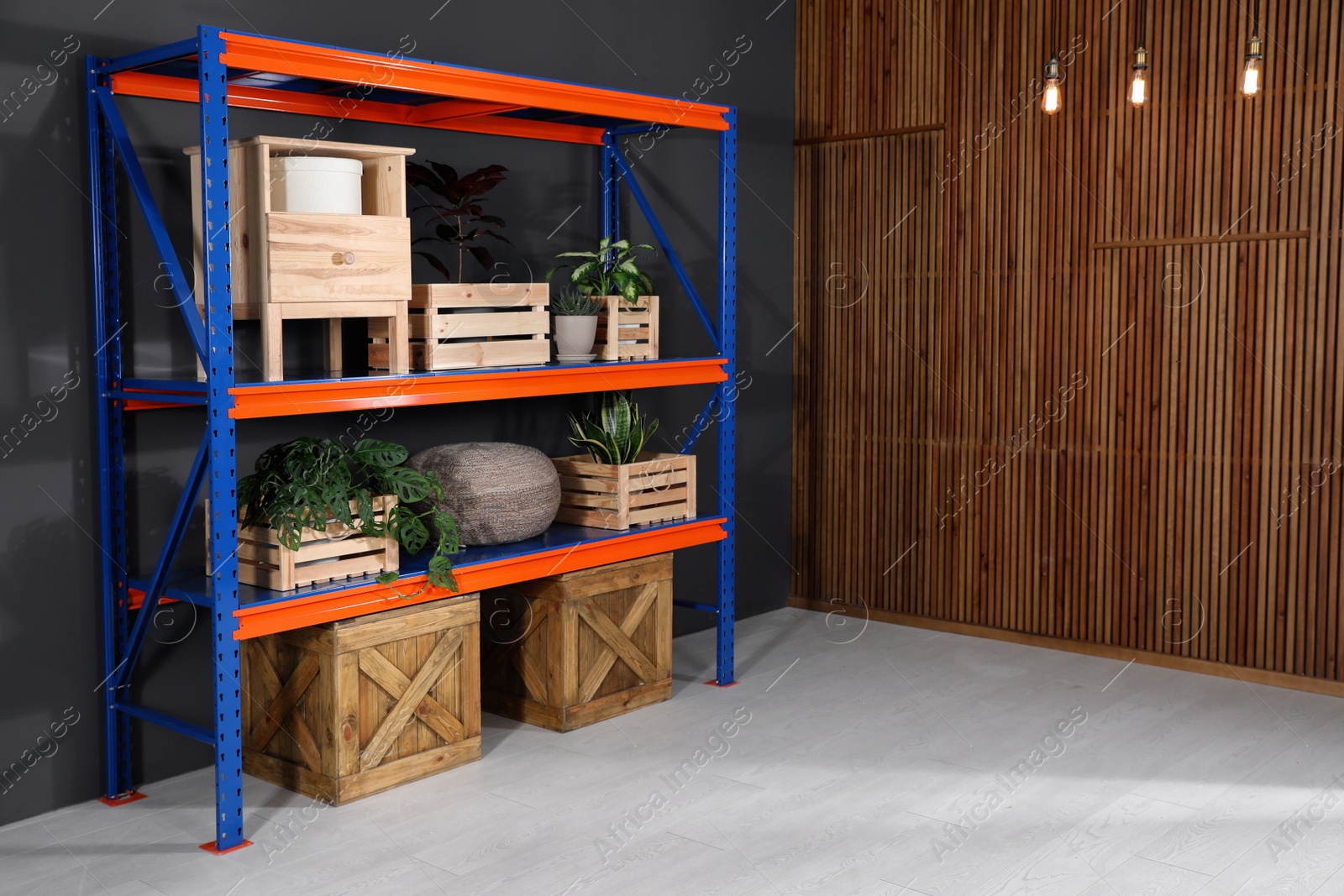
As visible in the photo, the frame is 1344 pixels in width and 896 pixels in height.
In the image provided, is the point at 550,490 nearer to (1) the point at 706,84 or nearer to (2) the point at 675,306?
(2) the point at 675,306

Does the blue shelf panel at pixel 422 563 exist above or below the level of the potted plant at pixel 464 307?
below

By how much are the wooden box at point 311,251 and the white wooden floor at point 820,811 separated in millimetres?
1326

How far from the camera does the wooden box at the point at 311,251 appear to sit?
349 centimetres

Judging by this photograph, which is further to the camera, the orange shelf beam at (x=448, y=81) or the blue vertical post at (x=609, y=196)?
the blue vertical post at (x=609, y=196)

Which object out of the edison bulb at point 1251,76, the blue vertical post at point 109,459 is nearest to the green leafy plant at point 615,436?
the blue vertical post at point 109,459

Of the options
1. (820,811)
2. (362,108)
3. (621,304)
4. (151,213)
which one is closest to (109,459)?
(151,213)

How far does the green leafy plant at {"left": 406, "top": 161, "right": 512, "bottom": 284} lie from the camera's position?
4.22 meters

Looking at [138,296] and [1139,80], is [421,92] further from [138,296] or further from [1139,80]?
[1139,80]

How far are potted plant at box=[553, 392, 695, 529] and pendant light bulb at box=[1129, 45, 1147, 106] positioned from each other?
2.15 metres

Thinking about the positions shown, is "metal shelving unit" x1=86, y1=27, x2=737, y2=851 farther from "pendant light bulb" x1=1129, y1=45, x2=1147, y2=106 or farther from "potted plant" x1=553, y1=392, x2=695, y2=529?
"pendant light bulb" x1=1129, y1=45, x2=1147, y2=106

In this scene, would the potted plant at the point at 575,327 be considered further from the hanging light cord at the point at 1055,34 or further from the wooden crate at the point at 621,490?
the hanging light cord at the point at 1055,34

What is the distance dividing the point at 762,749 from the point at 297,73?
8.42ft

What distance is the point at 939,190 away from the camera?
5.80 metres

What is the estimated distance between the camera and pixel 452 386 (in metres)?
3.91
